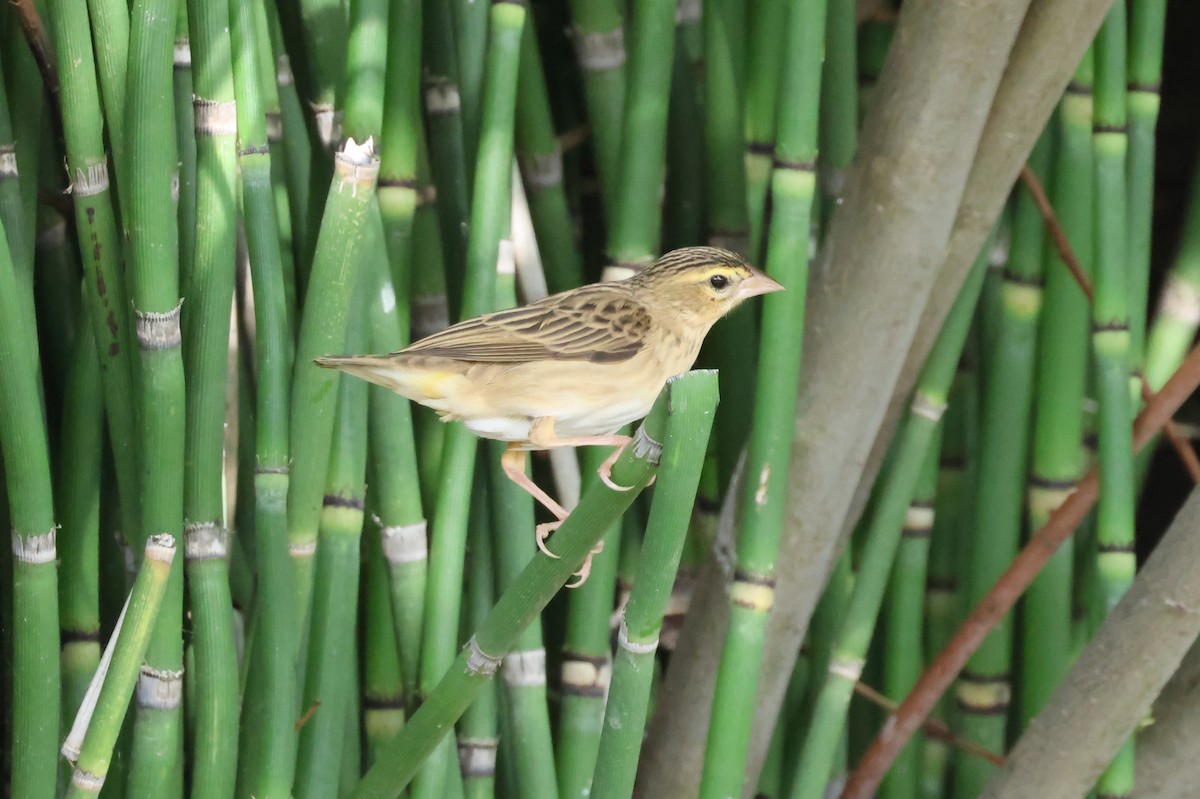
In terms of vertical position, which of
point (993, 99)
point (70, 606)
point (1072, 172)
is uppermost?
point (993, 99)

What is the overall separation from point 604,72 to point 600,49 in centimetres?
3

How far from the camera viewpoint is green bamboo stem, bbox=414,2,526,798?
1.26m

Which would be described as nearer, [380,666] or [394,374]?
[394,374]

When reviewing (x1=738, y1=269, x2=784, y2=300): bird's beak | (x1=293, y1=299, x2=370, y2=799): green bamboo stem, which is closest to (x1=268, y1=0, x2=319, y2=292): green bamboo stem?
(x1=293, y1=299, x2=370, y2=799): green bamboo stem

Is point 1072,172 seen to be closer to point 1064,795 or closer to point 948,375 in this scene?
point 948,375

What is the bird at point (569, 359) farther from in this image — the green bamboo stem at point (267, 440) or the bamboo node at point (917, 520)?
the bamboo node at point (917, 520)

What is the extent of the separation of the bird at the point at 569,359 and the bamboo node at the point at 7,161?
0.43 m

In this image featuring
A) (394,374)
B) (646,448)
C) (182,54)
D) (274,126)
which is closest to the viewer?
(646,448)

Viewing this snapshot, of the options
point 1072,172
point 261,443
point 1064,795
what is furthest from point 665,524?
point 1072,172

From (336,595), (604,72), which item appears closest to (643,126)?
(604,72)

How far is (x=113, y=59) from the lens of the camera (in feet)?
3.70

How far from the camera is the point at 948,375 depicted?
1494 mm

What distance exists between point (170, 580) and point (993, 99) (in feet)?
3.07

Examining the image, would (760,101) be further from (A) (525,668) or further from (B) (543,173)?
(A) (525,668)
